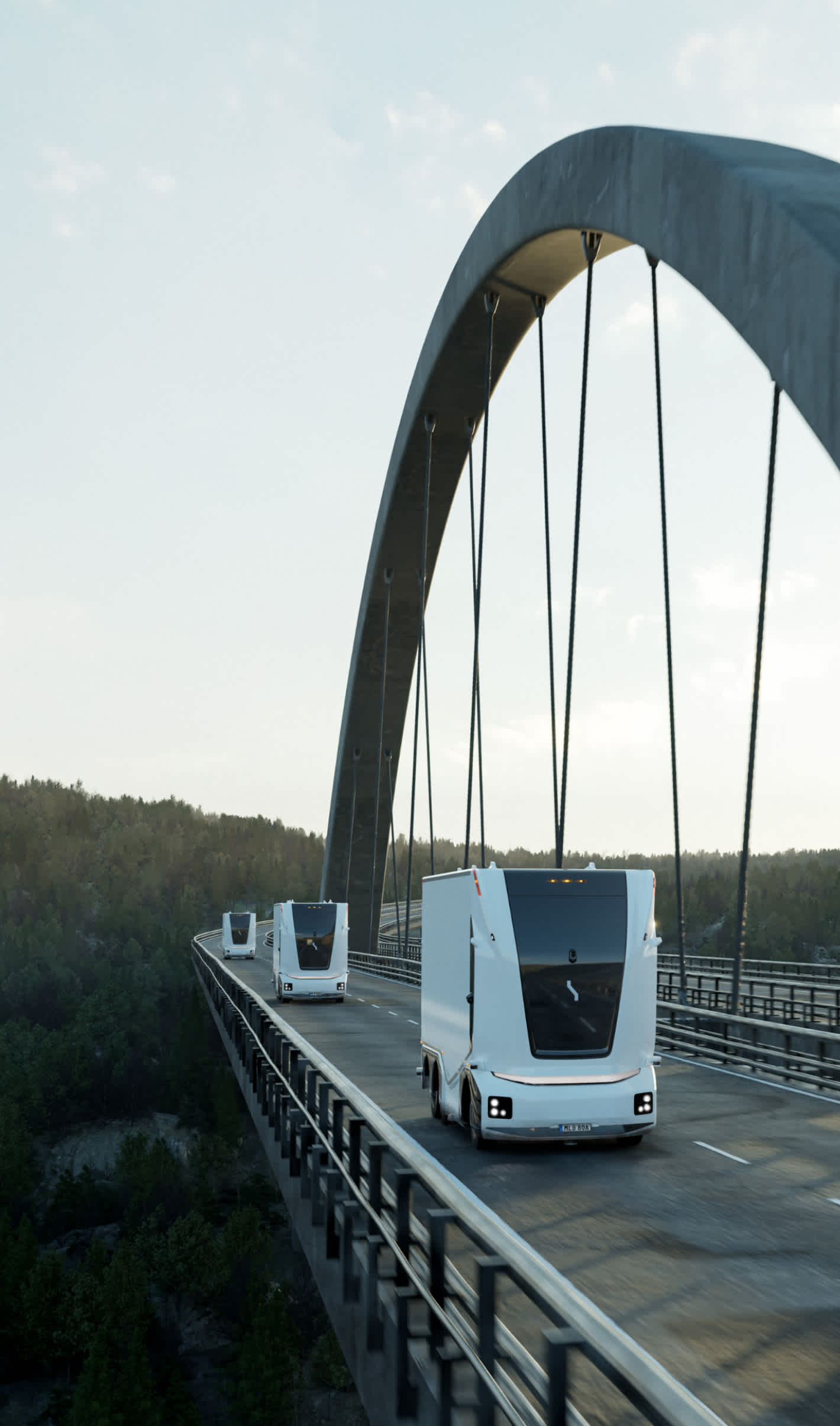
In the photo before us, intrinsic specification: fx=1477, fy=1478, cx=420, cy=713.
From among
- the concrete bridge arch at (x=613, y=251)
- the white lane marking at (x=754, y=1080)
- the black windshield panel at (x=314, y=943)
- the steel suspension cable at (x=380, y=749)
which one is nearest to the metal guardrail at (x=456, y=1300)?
the concrete bridge arch at (x=613, y=251)

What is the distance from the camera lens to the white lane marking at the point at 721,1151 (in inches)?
498

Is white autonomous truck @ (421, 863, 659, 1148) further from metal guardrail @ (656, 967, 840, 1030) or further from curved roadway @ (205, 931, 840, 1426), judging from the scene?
metal guardrail @ (656, 967, 840, 1030)

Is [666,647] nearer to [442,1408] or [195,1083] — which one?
[442,1408]

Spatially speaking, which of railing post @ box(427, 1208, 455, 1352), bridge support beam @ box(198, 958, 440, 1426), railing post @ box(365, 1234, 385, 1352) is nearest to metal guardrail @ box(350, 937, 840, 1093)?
bridge support beam @ box(198, 958, 440, 1426)

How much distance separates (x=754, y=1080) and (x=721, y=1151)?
6291 mm

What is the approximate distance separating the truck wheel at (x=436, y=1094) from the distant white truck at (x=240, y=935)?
60.5m

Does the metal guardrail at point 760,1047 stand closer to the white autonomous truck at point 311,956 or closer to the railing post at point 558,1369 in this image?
the railing post at point 558,1369

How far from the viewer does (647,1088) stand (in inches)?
518

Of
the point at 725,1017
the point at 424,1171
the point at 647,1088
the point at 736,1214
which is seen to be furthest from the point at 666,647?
the point at 424,1171

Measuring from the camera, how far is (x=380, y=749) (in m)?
54.5

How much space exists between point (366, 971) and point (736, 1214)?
155ft

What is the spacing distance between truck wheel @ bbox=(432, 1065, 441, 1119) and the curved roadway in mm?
182

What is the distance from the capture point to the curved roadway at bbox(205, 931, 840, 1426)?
6684 millimetres

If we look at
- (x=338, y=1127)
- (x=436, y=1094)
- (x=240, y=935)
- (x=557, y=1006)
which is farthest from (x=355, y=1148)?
(x=240, y=935)
